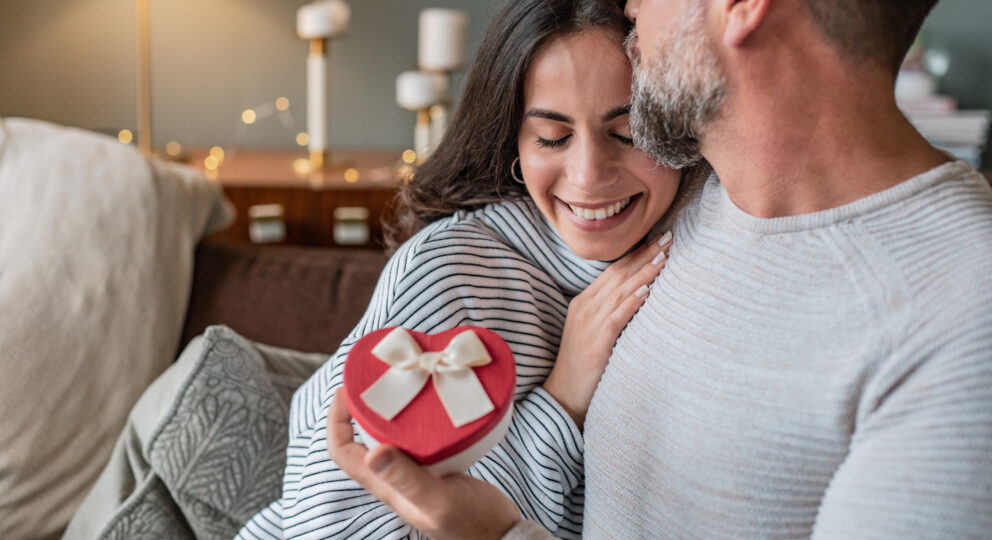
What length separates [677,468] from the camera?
0.97 m

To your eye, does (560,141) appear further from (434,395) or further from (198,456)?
(198,456)

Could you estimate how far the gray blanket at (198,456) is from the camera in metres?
1.41

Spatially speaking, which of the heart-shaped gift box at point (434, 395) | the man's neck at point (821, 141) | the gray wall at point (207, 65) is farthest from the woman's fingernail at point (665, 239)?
the gray wall at point (207, 65)

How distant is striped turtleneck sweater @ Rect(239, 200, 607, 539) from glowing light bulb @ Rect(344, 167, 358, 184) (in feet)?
4.07

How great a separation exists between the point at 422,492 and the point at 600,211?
0.46 meters

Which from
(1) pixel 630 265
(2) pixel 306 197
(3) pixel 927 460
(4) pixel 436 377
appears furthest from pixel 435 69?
(3) pixel 927 460

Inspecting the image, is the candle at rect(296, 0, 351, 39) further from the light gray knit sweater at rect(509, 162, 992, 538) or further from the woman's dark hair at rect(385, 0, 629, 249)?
the light gray knit sweater at rect(509, 162, 992, 538)

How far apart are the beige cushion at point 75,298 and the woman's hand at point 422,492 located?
0.88 m

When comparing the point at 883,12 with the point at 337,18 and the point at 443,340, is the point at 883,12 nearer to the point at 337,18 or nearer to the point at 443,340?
the point at 443,340

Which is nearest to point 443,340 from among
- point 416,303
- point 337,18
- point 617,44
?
point 416,303

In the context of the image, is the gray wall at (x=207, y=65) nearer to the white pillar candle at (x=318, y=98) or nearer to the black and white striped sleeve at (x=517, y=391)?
the white pillar candle at (x=318, y=98)

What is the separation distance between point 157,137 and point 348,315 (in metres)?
1.53

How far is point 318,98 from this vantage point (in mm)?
2572

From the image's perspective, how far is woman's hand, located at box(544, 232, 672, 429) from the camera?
1.10 meters
